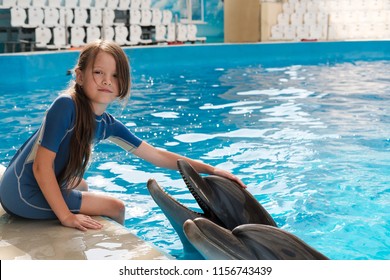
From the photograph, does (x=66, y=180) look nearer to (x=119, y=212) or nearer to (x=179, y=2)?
Result: (x=119, y=212)

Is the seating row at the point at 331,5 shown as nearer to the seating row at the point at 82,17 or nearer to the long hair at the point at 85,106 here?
the seating row at the point at 82,17

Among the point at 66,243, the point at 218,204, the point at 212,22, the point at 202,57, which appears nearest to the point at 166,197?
the point at 218,204

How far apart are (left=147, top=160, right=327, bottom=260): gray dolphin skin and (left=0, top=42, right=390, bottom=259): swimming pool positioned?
666 mm

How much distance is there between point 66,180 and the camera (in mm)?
2570

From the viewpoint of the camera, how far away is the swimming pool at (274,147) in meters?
3.51

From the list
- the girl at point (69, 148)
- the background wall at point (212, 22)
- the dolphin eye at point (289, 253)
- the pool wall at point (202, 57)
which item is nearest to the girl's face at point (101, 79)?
the girl at point (69, 148)

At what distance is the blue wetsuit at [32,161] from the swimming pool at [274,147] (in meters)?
0.72

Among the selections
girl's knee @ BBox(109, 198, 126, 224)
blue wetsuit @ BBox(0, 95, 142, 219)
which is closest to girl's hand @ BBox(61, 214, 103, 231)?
blue wetsuit @ BBox(0, 95, 142, 219)

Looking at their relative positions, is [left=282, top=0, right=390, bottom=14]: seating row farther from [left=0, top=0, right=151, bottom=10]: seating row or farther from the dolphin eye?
the dolphin eye

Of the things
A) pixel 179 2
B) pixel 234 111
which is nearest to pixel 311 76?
pixel 234 111

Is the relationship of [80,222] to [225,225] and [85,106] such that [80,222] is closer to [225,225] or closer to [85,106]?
[85,106]

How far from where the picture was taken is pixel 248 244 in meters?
1.80

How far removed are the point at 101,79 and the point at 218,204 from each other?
0.73 m

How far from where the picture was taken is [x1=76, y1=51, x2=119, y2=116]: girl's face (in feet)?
8.05
